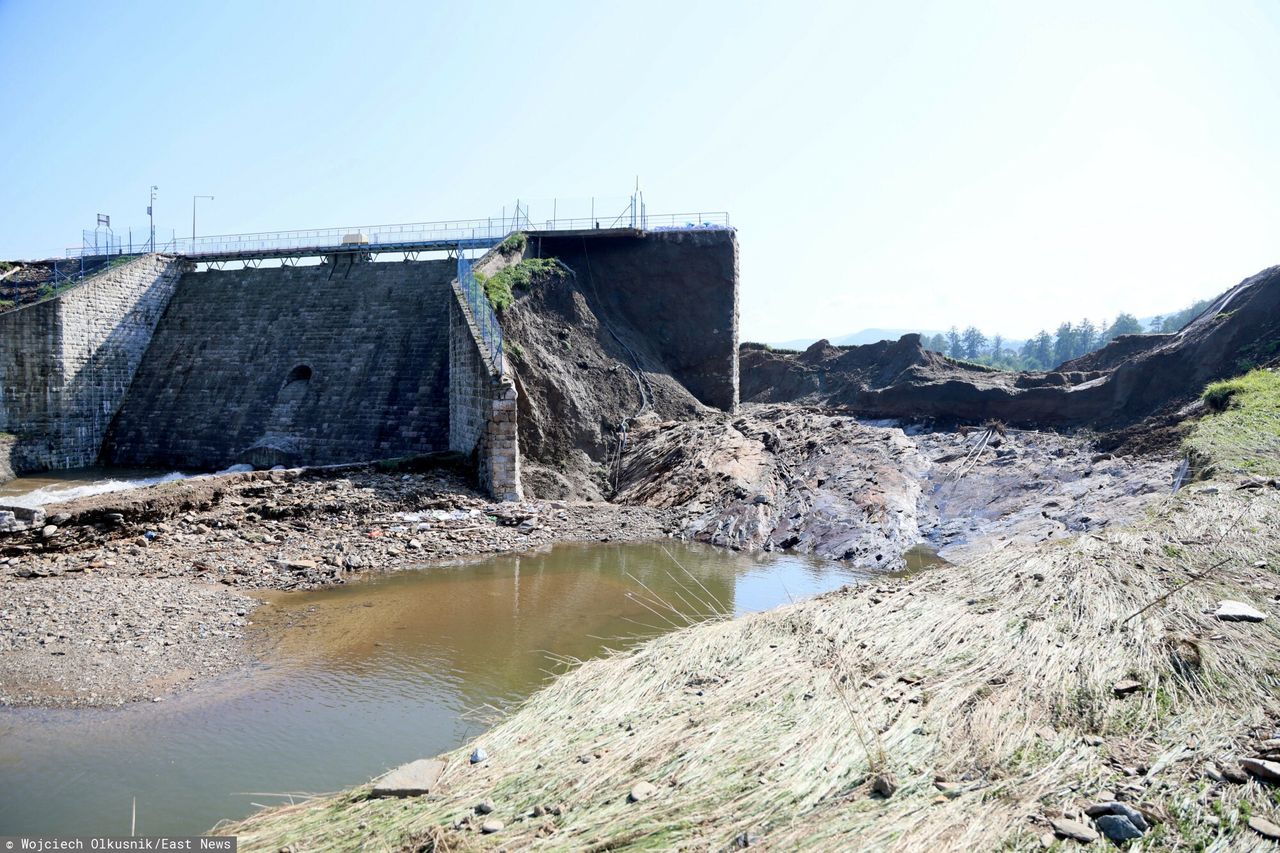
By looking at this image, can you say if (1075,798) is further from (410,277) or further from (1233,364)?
(410,277)

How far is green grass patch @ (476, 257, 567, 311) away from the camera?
17.8 m

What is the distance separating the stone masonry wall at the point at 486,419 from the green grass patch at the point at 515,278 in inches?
58.2

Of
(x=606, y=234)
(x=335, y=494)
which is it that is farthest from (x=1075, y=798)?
(x=606, y=234)

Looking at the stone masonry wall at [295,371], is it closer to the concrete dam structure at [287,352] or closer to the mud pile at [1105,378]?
the concrete dam structure at [287,352]

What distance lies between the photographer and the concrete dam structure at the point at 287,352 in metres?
18.8

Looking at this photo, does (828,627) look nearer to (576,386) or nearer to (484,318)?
(484,318)

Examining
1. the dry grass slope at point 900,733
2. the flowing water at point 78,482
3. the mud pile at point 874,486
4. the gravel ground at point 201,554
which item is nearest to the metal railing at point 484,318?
the gravel ground at point 201,554

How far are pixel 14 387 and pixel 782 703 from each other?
21.4 meters

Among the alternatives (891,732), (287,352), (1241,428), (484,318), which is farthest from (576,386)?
(891,732)

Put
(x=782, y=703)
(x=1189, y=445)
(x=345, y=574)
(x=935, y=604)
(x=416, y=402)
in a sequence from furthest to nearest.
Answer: (x=416, y=402)
(x=1189, y=445)
(x=345, y=574)
(x=935, y=604)
(x=782, y=703)

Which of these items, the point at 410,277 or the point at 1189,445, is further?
the point at 410,277

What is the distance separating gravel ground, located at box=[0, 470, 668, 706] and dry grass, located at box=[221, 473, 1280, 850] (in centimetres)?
390

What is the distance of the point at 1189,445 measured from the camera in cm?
1292

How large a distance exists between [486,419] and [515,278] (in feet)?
17.9
